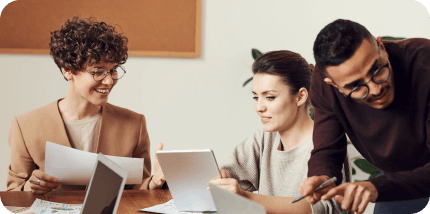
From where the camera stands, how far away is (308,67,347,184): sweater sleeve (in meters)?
1.37

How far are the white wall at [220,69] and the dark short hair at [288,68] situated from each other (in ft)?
4.24

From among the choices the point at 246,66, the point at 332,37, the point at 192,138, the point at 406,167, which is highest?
the point at 332,37

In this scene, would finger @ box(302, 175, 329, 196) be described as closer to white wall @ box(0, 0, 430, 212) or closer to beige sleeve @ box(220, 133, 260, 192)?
beige sleeve @ box(220, 133, 260, 192)

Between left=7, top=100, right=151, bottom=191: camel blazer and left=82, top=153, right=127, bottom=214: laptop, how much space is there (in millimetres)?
744

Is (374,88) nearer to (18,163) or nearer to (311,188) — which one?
(311,188)

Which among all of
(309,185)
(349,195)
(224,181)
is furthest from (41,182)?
(349,195)

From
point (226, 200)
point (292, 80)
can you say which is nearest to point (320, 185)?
point (226, 200)

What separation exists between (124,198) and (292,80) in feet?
2.50

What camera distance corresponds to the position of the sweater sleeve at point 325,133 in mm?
1365

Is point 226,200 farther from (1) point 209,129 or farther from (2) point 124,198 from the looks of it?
(1) point 209,129

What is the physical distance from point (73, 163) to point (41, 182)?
13 centimetres

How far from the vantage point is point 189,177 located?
1376 millimetres

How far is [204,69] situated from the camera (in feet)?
9.68

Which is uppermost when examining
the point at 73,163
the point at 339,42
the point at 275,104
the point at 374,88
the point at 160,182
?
the point at 339,42
